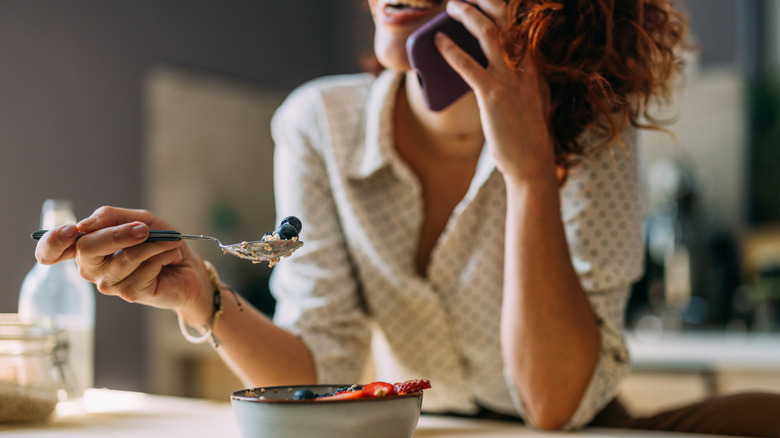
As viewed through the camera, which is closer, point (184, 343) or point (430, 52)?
point (430, 52)

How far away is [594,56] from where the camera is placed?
91cm

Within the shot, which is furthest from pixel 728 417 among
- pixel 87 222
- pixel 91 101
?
pixel 91 101

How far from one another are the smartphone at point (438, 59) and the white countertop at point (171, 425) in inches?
17.0

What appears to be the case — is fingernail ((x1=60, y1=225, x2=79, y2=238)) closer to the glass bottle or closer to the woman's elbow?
the glass bottle

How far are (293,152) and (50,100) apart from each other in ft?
5.99

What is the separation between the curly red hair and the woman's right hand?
451 millimetres

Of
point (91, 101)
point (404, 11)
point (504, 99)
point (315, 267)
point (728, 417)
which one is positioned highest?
point (404, 11)

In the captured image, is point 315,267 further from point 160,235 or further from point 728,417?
point 728,417

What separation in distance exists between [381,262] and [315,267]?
0.11 metres

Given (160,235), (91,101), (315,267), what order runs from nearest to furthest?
(160,235), (315,267), (91,101)

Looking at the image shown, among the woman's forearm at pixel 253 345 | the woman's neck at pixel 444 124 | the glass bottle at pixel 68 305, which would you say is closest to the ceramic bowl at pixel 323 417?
the woman's forearm at pixel 253 345

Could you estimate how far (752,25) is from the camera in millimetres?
2744

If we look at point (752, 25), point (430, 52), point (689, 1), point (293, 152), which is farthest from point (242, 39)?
point (430, 52)

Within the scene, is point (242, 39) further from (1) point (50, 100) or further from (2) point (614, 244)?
(2) point (614, 244)
